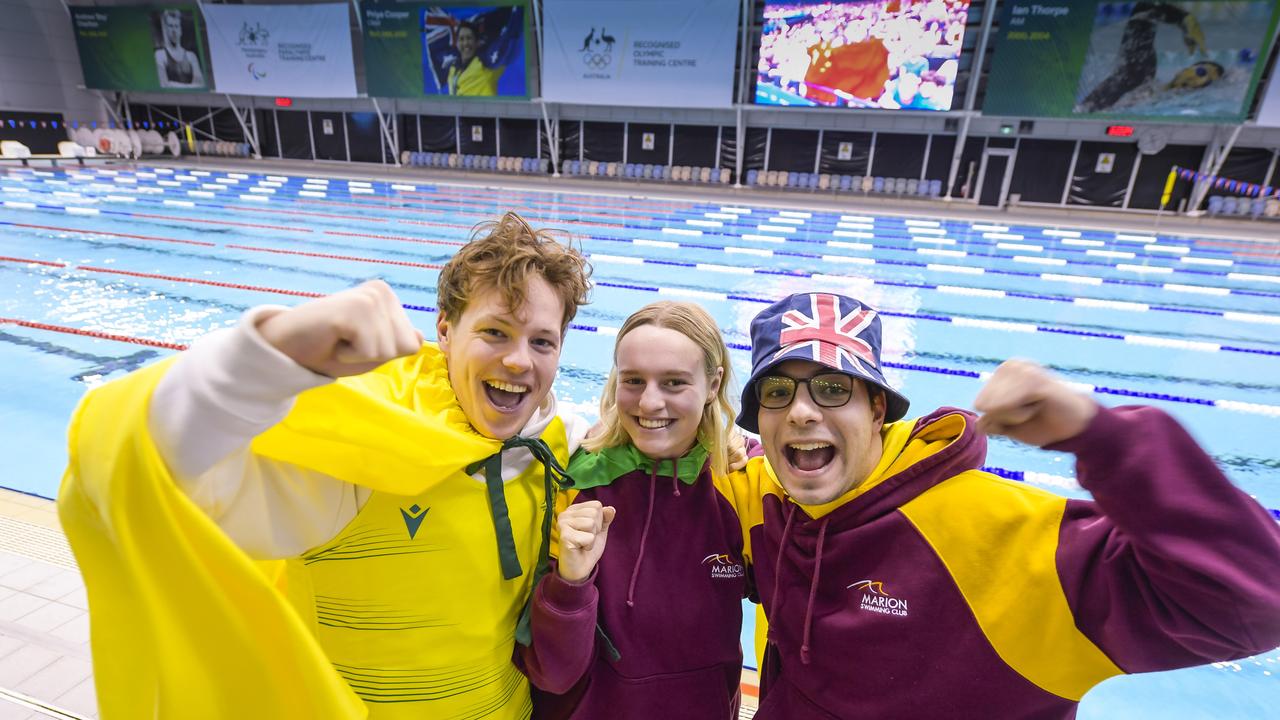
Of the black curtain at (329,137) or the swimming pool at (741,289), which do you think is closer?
the swimming pool at (741,289)

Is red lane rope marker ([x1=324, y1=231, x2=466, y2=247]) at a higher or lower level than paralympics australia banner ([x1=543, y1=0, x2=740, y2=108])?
lower

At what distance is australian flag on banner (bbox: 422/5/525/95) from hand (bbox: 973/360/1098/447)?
60.7 feet

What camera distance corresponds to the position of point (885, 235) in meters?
11.3

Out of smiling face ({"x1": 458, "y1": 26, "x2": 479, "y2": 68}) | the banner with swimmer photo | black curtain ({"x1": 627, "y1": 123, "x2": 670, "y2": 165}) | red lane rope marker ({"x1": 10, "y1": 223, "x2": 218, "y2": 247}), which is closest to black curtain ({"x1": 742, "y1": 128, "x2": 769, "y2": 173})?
Result: black curtain ({"x1": 627, "y1": 123, "x2": 670, "y2": 165})

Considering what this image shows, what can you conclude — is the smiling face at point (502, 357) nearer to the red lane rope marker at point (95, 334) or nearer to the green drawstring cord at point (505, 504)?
the green drawstring cord at point (505, 504)

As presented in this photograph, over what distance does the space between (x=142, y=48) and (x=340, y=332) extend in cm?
2663

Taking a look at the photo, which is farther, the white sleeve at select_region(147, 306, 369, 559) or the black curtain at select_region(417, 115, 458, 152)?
the black curtain at select_region(417, 115, 458, 152)

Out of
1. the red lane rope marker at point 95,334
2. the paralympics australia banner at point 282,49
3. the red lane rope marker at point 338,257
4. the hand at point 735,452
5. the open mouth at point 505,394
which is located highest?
the paralympics australia banner at point 282,49

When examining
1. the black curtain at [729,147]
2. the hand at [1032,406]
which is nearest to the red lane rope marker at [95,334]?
the hand at [1032,406]

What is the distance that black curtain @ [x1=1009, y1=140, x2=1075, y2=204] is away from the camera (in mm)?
15516

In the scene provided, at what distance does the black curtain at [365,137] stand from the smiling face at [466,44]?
434 cm

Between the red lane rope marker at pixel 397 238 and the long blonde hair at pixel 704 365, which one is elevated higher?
the long blonde hair at pixel 704 365

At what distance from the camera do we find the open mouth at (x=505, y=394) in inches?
50.4

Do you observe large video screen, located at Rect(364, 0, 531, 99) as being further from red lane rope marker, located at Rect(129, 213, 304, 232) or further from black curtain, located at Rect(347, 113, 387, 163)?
red lane rope marker, located at Rect(129, 213, 304, 232)
